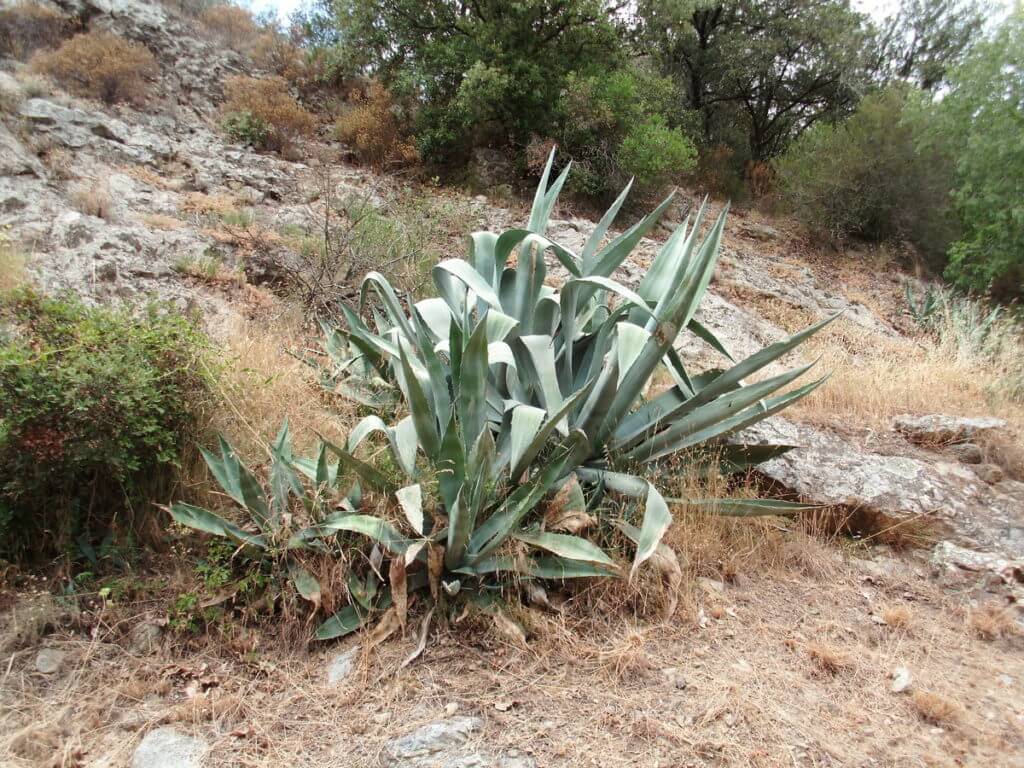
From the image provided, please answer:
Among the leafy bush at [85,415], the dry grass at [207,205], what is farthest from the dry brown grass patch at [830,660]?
the dry grass at [207,205]

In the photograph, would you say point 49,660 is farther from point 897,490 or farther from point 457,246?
point 457,246

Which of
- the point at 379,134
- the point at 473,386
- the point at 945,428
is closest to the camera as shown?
the point at 473,386

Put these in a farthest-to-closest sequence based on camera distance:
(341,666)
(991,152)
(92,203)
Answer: (991,152), (92,203), (341,666)

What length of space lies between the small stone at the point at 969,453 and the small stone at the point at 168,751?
4.23 metres

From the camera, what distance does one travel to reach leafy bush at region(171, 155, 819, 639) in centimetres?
224

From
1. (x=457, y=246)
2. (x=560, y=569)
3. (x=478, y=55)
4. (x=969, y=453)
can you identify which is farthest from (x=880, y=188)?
(x=560, y=569)

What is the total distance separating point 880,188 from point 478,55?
764 centimetres

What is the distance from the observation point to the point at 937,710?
6.58ft

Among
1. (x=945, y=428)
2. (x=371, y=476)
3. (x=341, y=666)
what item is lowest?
(x=341, y=666)

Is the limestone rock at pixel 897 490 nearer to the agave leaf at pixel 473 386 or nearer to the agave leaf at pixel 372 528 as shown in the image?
the agave leaf at pixel 473 386

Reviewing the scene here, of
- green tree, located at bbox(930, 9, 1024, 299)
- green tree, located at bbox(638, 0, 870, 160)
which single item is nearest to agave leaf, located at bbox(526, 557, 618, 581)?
green tree, located at bbox(930, 9, 1024, 299)

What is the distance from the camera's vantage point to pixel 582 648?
7.13ft

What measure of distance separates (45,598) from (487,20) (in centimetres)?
1073

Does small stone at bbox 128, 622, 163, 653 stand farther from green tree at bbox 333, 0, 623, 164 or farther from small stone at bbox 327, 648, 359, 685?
green tree at bbox 333, 0, 623, 164
